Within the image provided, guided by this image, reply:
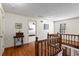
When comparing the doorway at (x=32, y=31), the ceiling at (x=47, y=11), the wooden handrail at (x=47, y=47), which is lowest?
the wooden handrail at (x=47, y=47)

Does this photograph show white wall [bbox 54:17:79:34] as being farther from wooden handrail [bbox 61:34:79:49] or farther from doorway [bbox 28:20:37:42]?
doorway [bbox 28:20:37:42]

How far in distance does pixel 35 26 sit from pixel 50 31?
1.63ft

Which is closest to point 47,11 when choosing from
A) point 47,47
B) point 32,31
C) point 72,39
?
point 32,31

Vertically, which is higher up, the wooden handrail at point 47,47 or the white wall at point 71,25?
the white wall at point 71,25

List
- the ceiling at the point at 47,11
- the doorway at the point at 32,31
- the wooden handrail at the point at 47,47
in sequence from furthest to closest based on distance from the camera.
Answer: the doorway at the point at 32,31
the wooden handrail at the point at 47,47
the ceiling at the point at 47,11

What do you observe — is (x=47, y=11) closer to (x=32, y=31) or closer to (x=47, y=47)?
(x=32, y=31)

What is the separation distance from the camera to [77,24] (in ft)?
7.91

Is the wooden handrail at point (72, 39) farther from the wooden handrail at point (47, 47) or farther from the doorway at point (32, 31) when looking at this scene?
the doorway at point (32, 31)

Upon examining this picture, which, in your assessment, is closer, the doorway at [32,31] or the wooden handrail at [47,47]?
the wooden handrail at [47,47]

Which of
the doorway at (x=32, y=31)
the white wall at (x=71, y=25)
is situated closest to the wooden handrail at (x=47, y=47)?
the doorway at (x=32, y=31)

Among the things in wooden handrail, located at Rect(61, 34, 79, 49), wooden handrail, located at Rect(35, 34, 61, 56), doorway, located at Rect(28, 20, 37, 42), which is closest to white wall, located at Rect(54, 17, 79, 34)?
wooden handrail, located at Rect(61, 34, 79, 49)

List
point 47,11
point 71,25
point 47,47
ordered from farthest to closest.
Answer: point 47,47, point 47,11, point 71,25

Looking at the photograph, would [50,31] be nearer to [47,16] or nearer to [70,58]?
[47,16]

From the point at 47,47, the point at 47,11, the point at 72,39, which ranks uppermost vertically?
the point at 47,11
